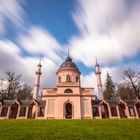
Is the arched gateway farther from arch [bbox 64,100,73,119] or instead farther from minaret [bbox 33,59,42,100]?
minaret [bbox 33,59,42,100]

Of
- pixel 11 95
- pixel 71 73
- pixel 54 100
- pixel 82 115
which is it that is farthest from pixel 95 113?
pixel 11 95

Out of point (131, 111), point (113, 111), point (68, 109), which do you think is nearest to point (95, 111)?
point (113, 111)

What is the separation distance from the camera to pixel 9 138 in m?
7.56

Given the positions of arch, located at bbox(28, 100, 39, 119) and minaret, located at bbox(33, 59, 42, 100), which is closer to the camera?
arch, located at bbox(28, 100, 39, 119)

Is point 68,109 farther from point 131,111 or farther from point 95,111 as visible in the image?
point 131,111

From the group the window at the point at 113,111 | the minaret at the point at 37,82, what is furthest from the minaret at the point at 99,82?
the minaret at the point at 37,82

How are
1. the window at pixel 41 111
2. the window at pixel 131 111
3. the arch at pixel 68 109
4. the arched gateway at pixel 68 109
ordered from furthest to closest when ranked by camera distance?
the window at pixel 131 111, the window at pixel 41 111, the arched gateway at pixel 68 109, the arch at pixel 68 109

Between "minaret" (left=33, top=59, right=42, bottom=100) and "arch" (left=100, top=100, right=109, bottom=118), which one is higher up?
"minaret" (left=33, top=59, right=42, bottom=100)

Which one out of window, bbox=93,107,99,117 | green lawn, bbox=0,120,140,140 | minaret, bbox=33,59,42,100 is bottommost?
green lawn, bbox=0,120,140,140

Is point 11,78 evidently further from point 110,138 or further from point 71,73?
point 110,138

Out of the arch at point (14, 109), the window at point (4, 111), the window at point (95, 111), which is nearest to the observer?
the window at point (95, 111)

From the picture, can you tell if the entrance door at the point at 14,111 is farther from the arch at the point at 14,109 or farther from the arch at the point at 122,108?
the arch at the point at 122,108

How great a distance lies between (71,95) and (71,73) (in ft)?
28.6

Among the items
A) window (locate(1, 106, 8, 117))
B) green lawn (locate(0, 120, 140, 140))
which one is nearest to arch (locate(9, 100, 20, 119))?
window (locate(1, 106, 8, 117))
